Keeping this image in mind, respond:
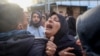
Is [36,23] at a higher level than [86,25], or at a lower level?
lower

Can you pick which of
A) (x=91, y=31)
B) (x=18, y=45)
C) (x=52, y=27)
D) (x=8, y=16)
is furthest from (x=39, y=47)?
(x=91, y=31)

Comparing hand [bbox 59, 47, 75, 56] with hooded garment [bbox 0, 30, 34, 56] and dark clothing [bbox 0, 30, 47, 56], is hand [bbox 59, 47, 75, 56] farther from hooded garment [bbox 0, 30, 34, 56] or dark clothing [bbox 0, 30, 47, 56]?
hooded garment [bbox 0, 30, 34, 56]

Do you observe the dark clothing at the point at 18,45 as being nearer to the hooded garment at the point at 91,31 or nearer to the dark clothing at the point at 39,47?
the dark clothing at the point at 39,47

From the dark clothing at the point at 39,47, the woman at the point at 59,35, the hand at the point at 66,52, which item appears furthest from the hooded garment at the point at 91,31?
the woman at the point at 59,35

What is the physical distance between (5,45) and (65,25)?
0.91 metres

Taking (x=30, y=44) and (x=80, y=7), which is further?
(x=80, y=7)

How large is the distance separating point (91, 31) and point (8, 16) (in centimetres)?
111

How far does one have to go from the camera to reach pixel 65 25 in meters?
2.95

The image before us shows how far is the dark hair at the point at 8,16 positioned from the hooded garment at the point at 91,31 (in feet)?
3.21

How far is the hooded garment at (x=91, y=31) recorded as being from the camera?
1.40m

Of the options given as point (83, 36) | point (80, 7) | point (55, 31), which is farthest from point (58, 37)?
point (80, 7)

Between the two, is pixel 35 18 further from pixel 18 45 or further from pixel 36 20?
pixel 18 45

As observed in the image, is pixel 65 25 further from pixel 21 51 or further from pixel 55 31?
pixel 21 51

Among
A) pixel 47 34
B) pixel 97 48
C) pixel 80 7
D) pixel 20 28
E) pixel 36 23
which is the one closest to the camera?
pixel 97 48
